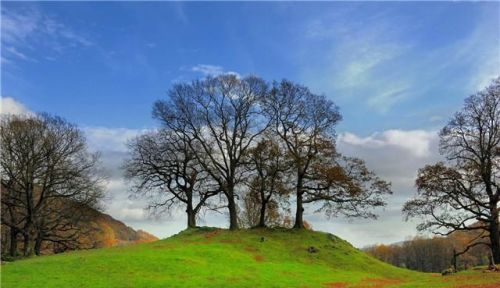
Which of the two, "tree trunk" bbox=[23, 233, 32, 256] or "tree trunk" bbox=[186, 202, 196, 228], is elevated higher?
"tree trunk" bbox=[186, 202, 196, 228]

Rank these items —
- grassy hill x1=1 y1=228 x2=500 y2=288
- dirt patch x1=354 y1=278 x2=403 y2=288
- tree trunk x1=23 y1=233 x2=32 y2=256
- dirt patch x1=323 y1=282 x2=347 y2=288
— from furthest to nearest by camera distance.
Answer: tree trunk x1=23 y1=233 x2=32 y2=256, dirt patch x1=323 y1=282 x2=347 y2=288, dirt patch x1=354 y1=278 x2=403 y2=288, grassy hill x1=1 y1=228 x2=500 y2=288

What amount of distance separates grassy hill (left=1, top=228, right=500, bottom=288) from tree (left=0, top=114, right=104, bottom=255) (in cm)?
1385

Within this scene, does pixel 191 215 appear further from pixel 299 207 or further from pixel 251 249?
pixel 251 249

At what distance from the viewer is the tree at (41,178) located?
179ft

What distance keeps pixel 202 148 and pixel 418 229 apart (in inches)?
1099

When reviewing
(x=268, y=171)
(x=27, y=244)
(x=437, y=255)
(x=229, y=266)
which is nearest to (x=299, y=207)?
(x=268, y=171)

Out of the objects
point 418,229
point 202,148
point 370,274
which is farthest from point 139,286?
point 202,148

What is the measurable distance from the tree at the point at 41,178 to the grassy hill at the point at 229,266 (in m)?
13.8

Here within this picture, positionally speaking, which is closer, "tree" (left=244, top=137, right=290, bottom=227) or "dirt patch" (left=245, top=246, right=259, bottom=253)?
"dirt patch" (left=245, top=246, right=259, bottom=253)

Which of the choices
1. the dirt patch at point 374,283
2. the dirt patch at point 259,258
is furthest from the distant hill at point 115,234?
the dirt patch at point 374,283

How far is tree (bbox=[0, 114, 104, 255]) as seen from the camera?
5466 cm

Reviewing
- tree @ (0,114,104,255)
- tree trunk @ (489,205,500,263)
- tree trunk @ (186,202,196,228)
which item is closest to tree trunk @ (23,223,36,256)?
tree @ (0,114,104,255)

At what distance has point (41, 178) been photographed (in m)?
56.7

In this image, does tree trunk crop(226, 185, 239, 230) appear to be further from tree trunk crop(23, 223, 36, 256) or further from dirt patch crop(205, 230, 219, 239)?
tree trunk crop(23, 223, 36, 256)
